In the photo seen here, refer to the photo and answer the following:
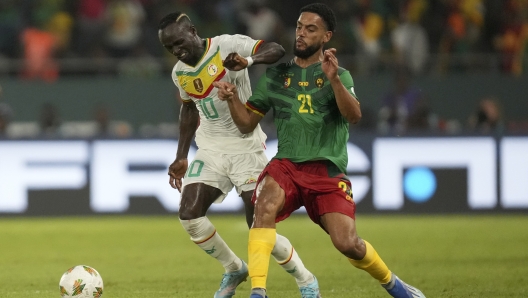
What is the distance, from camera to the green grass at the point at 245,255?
834cm

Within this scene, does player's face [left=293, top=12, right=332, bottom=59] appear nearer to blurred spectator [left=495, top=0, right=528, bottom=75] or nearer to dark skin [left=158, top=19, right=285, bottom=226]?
dark skin [left=158, top=19, right=285, bottom=226]

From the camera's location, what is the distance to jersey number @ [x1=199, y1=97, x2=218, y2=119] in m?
7.50

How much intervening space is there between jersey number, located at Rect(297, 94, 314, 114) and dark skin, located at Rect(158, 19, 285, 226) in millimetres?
410

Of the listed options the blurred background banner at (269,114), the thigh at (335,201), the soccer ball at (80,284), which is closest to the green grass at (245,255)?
the blurred background banner at (269,114)

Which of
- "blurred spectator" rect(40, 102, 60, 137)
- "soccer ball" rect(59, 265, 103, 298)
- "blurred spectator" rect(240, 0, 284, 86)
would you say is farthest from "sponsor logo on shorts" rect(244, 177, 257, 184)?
"blurred spectator" rect(240, 0, 284, 86)

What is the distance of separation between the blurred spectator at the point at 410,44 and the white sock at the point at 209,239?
9863 mm

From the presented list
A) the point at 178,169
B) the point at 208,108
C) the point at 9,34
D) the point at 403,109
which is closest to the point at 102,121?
the point at 9,34

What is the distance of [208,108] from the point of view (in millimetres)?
7535

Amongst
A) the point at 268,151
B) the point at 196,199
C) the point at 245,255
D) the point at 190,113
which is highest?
the point at 190,113

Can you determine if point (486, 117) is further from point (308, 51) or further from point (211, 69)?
point (308, 51)

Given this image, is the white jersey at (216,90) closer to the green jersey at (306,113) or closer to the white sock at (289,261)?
the green jersey at (306,113)

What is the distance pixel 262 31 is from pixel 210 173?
391 inches

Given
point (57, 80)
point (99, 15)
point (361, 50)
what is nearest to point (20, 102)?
point (57, 80)

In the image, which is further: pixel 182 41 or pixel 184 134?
pixel 184 134
